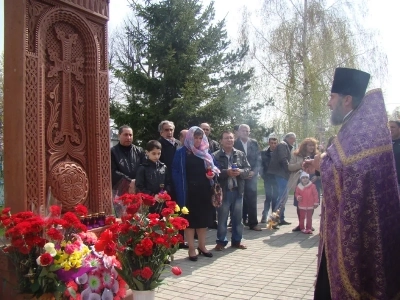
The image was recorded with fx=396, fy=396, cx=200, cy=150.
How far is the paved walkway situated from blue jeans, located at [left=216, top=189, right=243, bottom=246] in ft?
0.76

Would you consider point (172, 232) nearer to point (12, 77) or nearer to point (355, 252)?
point (355, 252)

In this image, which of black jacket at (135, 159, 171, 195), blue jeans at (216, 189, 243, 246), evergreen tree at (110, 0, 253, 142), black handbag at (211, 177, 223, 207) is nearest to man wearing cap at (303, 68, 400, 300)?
black handbag at (211, 177, 223, 207)

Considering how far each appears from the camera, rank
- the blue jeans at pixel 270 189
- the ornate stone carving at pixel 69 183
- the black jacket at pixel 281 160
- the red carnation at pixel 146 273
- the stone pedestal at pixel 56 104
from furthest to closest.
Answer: the blue jeans at pixel 270 189 → the black jacket at pixel 281 160 → the ornate stone carving at pixel 69 183 → the stone pedestal at pixel 56 104 → the red carnation at pixel 146 273

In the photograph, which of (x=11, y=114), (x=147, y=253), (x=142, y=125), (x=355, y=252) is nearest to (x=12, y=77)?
(x=11, y=114)

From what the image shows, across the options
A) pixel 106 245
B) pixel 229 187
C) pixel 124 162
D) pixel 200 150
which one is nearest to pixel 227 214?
pixel 229 187

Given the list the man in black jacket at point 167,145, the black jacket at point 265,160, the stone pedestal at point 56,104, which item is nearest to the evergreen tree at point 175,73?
the black jacket at point 265,160

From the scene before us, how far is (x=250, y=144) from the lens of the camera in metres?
7.80

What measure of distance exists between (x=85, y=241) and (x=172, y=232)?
67 centimetres

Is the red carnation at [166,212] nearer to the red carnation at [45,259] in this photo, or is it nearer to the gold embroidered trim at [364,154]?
the red carnation at [45,259]

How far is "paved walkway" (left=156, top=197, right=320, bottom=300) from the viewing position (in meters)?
4.24

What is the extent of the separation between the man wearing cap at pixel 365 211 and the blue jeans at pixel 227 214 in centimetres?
340

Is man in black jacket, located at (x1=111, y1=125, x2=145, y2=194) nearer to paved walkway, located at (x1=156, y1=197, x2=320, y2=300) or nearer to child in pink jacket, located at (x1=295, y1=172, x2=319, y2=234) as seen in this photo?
paved walkway, located at (x1=156, y1=197, x2=320, y2=300)

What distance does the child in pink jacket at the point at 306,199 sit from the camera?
7531 millimetres

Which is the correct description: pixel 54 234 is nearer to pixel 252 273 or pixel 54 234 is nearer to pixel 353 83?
pixel 353 83
